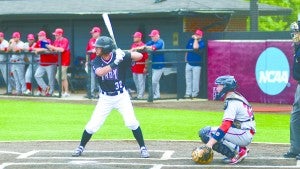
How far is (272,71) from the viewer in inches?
867

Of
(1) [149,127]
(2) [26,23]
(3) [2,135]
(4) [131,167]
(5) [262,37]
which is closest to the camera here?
(4) [131,167]

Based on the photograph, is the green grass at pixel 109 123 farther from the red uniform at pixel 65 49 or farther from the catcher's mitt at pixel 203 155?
the catcher's mitt at pixel 203 155

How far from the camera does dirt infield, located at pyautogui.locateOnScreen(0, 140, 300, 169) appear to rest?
37.6 ft

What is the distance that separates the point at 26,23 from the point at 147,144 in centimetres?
1569

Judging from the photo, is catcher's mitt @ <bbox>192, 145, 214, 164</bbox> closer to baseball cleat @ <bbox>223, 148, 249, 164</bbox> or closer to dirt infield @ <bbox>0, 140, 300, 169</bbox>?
dirt infield @ <bbox>0, 140, 300, 169</bbox>

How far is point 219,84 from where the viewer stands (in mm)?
11688

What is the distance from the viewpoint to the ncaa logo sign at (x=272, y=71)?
2177cm

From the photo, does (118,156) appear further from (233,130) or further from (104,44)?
(233,130)

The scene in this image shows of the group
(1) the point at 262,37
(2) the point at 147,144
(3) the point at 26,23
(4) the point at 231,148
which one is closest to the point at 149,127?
(2) the point at 147,144

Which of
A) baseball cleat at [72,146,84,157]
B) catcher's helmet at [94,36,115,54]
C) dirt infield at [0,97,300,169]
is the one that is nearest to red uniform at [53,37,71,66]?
dirt infield at [0,97,300,169]

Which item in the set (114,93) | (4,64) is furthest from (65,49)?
(114,93)

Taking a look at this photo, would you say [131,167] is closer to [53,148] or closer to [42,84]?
[53,148]

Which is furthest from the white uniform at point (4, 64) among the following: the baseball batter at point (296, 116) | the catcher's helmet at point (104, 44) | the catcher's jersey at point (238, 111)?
the catcher's jersey at point (238, 111)

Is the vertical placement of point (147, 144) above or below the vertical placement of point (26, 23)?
below
